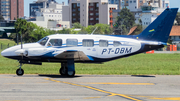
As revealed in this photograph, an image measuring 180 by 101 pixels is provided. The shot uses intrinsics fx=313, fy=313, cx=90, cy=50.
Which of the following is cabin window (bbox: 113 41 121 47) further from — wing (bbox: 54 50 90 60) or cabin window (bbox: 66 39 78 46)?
cabin window (bbox: 66 39 78 46)

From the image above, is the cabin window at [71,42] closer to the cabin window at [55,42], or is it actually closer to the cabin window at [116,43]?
the cabin window at [55,42]

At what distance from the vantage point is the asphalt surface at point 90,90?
12.2m

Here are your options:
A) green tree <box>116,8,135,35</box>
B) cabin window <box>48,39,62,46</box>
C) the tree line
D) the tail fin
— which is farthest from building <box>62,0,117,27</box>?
cabin window <box>48,39,62,46</box>

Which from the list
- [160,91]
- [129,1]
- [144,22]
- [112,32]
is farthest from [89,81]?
[129,1]

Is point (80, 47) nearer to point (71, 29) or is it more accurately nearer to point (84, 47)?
point (84, 47)

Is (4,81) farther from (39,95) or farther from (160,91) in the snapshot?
(160,91)

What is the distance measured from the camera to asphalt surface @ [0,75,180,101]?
482 inches

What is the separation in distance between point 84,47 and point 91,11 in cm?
15494

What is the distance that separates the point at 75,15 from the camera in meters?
176

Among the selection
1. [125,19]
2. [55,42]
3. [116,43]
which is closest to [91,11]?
[125,19]

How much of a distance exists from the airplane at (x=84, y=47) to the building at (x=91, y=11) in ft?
496

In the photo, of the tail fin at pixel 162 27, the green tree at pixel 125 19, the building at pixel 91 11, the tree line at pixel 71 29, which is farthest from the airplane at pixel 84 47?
the building at pixel 91 11

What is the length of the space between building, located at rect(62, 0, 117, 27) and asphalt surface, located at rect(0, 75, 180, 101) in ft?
509

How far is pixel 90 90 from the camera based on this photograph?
14.1 metres
